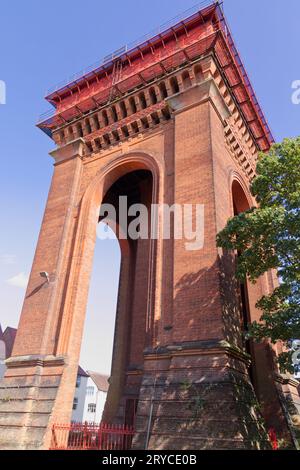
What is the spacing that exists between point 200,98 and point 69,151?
740 centimetres

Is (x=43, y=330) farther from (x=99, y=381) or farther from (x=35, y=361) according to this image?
(x=99, y=381)

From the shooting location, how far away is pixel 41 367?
12562mm

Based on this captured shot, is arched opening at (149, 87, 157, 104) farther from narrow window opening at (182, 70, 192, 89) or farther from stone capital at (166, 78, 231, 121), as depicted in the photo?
narrow window opening at (182, 70, 192, 89)

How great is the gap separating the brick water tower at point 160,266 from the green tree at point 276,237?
36.3 inches

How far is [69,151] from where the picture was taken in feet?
59.2

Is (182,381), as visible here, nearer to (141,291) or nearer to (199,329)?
(199,329)

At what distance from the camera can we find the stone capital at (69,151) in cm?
1761

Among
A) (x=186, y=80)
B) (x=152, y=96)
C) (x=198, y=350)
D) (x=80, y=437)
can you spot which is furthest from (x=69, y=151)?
(x=80, y=437)

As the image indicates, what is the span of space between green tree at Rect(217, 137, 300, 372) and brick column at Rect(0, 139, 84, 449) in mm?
7127

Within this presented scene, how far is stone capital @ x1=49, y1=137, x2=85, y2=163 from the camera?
17.6m

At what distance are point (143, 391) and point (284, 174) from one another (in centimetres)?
774

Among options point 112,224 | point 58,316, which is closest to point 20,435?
point 58,316

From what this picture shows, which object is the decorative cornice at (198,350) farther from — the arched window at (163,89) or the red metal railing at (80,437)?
the arched window at (163,89)
